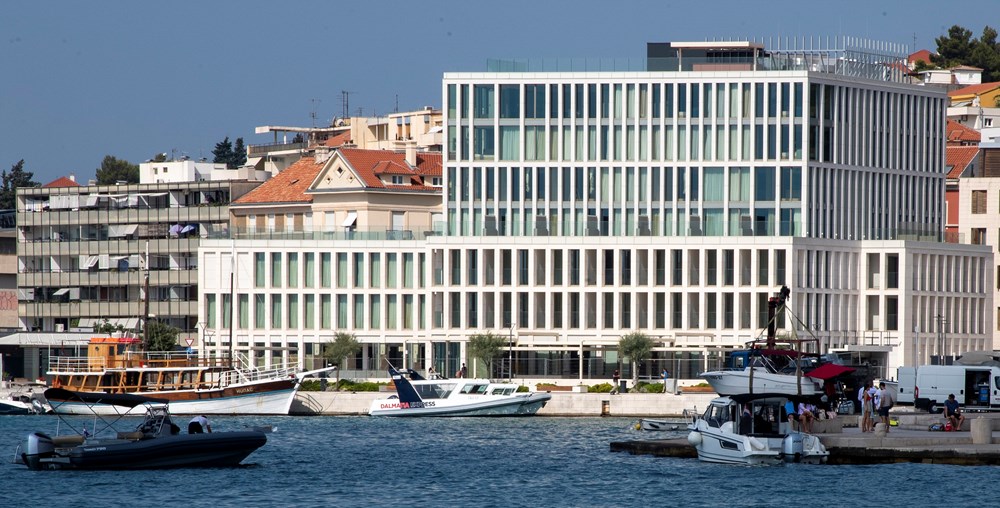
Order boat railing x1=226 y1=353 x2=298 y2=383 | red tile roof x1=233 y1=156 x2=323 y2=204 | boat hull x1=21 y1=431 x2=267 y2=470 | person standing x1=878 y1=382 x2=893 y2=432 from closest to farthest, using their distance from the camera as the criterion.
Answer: boat hull x1=21 y1=431 x2=267 y2=470 < person standing x1=878 y1=382 x2=893 y2=432 < boat railing x1=226 y1=353 x2=298 y2=383 < red tile roof x1=233 y1=156 x2=323 y2=204

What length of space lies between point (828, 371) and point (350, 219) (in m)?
54.7

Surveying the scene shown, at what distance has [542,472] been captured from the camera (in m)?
74.2

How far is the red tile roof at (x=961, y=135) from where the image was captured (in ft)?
531

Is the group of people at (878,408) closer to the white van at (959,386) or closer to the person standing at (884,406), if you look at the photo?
the person standing at (884,406)

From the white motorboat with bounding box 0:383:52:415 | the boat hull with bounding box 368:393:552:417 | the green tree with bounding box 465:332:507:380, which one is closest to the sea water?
the boat hull with bounding box 368:393:552:417

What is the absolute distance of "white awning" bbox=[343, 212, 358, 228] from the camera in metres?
140

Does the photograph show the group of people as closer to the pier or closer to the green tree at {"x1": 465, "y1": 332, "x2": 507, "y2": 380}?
the pier

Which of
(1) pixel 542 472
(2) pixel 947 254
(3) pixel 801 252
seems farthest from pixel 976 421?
(2) pixel 947 254

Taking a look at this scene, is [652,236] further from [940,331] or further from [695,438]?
[695,438]

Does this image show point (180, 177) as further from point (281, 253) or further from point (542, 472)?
point (542, 472)

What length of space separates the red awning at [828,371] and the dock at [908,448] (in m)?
13.7

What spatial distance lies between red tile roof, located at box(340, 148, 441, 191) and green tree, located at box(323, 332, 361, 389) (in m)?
13.5

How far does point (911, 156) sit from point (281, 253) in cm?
4276

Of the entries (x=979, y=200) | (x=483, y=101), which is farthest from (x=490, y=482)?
(x=979, y=200)
